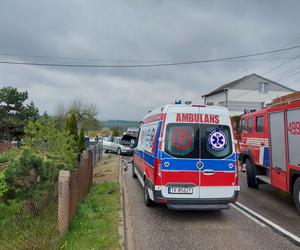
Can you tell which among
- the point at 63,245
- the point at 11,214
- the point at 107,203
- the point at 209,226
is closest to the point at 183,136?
the point at 209,226

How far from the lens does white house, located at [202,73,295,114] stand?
46.3 m

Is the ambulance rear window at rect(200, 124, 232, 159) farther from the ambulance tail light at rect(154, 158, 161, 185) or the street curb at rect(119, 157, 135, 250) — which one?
the street curb at rect(119, 157, 135, 250)

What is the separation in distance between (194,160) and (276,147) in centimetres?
288

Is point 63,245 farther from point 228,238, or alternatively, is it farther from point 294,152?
point 294,152

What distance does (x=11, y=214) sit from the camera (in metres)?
6.93

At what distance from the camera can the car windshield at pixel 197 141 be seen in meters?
6.71

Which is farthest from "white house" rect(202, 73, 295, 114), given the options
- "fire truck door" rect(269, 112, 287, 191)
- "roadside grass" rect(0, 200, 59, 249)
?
"roadside grass" rect(0, 200, 59, 249)

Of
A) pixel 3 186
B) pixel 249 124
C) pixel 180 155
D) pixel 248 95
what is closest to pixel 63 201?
pixel 3 186

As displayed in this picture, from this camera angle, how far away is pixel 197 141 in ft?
22.3

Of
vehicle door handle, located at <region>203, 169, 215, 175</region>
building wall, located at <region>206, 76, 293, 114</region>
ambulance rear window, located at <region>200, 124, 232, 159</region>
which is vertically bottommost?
vehicle door handle, located at <region>203, 169, 215, 175</region>

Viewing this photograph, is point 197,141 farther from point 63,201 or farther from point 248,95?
point 248,95

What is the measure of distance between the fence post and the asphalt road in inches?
47.2

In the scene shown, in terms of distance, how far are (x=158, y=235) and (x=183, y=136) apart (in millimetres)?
2151

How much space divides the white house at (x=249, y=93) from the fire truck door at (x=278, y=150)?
38.3 meters
